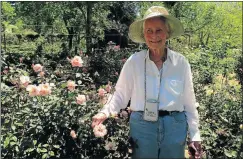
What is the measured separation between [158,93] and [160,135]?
0.67 feet

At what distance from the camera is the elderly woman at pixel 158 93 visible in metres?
1.67

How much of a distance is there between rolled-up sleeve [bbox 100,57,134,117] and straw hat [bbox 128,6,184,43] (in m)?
0.22

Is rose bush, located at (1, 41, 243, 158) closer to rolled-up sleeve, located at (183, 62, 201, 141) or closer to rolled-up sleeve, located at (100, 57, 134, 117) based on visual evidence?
rolled-up sleeve, located at (100, 57, 134, 117)

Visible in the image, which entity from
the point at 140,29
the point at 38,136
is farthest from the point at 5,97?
the point at 140,29

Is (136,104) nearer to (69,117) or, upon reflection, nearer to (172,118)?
(172,118)

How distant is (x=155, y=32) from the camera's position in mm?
1664

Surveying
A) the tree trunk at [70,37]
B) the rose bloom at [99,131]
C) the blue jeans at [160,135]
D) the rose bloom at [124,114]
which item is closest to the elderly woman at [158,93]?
the blue jeans at [160,135]

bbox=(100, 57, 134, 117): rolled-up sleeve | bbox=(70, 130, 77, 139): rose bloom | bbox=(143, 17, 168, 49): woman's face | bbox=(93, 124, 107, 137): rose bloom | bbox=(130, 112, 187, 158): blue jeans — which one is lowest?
bbox=(70, 130, 77, 139): rose bloom

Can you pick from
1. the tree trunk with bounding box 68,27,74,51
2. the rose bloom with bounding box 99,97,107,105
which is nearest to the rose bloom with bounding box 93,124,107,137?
the rose bloom with bounding box 99,97,107,105

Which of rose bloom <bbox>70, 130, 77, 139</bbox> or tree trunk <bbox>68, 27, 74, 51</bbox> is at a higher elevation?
tree trunk <bbox>68, 27, 74, 51</bbox>

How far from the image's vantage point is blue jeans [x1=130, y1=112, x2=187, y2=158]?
65.6 inches

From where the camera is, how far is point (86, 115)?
2.67 m

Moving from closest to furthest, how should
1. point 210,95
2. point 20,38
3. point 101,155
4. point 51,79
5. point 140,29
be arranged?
point 140,29 → point 101,155 → point 51,79 → point 210,95 → point 20,38

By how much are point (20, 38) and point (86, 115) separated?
1188 centimetres
